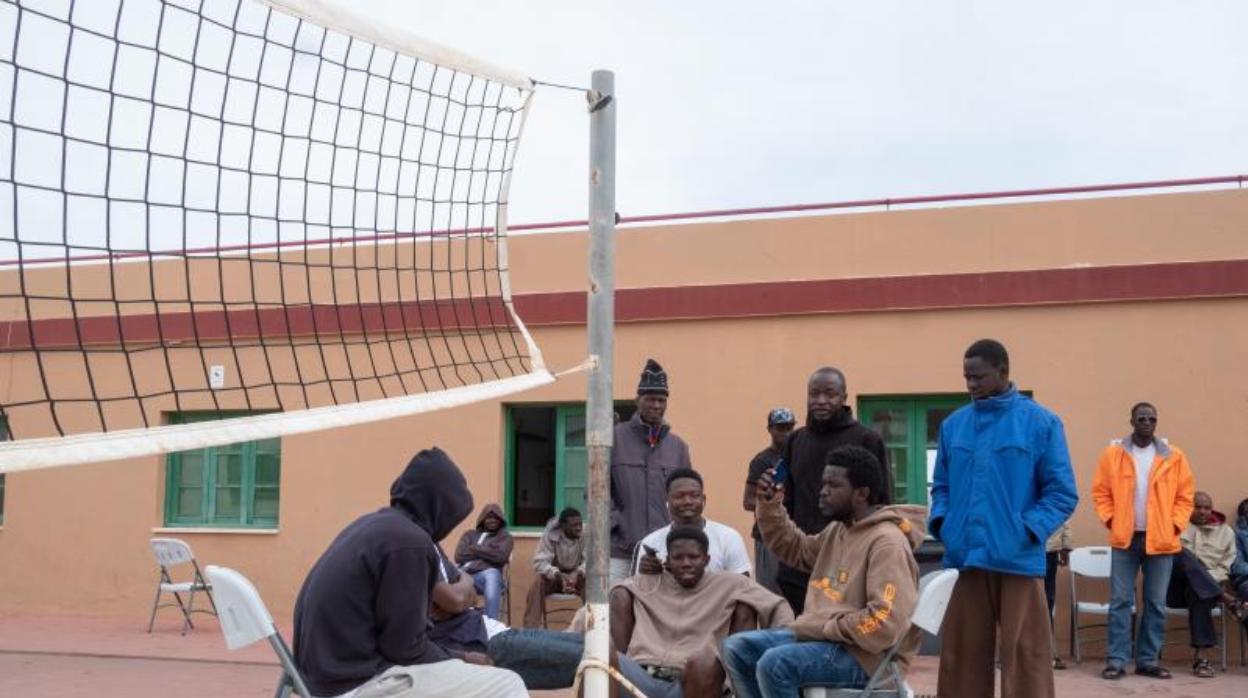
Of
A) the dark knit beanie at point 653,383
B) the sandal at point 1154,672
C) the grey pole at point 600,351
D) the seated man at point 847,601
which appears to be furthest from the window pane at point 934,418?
the grey pole at point 600,351

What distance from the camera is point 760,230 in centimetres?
1195

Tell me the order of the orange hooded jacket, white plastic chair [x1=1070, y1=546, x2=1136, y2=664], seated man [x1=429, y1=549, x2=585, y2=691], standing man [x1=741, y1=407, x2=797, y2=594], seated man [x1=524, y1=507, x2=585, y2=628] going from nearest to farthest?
seated man [x1=429, y1=549, x2=585, y2=691] < standing man [x1=741, y1=407, x2=797, y2=594] < the orange hooded jacket < white plastic chair [x1=1070, y1=546, x2=1136, y2=664] < seated man [x1=524, y1=507, x2=585, y2=628]

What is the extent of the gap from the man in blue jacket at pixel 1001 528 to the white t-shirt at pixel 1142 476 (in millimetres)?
3792

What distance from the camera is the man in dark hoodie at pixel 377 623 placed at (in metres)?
4.42

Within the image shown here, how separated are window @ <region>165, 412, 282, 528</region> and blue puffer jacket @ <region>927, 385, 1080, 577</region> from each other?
8.65 metres

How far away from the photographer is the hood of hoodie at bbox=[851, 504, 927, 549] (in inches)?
210

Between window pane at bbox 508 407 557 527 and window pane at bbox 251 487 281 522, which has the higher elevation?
window pane at bbox 508 407 557 527

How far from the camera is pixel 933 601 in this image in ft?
16.5

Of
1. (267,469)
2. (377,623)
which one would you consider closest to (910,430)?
(267,469)

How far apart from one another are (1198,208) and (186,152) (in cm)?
851

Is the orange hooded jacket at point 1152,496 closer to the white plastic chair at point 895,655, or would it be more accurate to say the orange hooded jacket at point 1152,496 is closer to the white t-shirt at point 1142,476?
the white t-shirt at point 1142,476

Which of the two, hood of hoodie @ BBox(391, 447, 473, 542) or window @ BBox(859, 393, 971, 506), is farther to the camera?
window @ BBox(859, 393, 971, 506)

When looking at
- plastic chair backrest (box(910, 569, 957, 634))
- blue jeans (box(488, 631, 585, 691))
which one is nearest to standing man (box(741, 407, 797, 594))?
blue jeans (box(488, 631, 585, 691))

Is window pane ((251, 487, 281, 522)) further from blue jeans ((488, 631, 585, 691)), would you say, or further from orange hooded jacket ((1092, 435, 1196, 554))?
blue jeans ((488, 631, 585, 691))
